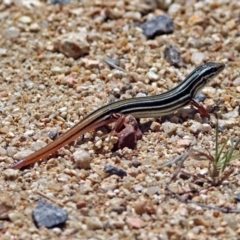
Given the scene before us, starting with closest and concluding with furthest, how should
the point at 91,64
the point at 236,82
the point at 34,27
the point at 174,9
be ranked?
the point at 236,82, the point at 91,64, the point at 34,27, the point at 174,9

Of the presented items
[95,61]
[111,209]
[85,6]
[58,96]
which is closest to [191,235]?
[111,209]

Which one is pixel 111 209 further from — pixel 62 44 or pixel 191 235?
pixel 62 44

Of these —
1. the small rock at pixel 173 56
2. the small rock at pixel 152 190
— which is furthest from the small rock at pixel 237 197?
the small rock at pixel 173 56

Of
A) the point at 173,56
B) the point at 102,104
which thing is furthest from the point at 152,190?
the point at 173,56

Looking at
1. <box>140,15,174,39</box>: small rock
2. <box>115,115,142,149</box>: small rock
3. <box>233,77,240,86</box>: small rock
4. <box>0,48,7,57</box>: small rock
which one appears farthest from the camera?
<box>140,15,174,39</box>: small rock

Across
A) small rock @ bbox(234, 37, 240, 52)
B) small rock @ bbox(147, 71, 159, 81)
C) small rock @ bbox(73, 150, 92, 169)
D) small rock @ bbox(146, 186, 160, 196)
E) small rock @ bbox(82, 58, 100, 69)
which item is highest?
small rock @ bbox(234, 37, 240, 52)

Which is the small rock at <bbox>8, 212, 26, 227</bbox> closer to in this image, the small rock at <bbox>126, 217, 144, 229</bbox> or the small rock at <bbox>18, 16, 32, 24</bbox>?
the small rock at <bbox>126, 217, 144, 229</bbox>

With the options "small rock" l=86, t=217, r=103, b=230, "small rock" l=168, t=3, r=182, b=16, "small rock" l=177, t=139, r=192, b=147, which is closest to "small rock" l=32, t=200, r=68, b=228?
"small rock" l=86, t=217, r=103, b=230

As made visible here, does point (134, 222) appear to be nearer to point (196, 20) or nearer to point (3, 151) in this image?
point (3, 151)
